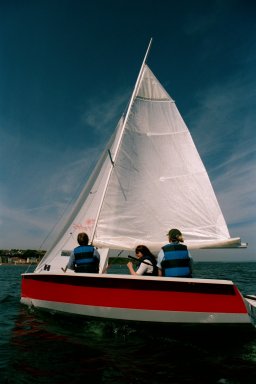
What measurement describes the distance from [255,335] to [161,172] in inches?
206

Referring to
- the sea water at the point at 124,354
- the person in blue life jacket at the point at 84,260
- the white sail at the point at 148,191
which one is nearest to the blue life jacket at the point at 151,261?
the sea water at the point at 124,354

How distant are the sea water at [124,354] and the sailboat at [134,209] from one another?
1.63 ft

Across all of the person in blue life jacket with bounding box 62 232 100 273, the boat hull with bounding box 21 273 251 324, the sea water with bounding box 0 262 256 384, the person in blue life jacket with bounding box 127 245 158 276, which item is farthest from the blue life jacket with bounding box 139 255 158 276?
the person in blue life jacket with bounding box 62 232 100 273

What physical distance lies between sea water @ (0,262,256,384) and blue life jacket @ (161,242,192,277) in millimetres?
1097

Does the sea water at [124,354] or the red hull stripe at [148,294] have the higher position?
the red hull stripe at [148,294]

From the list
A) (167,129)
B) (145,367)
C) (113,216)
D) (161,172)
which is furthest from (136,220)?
(145,367)

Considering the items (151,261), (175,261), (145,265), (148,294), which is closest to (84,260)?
(145,265)

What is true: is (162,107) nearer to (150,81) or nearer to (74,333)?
(150,81)

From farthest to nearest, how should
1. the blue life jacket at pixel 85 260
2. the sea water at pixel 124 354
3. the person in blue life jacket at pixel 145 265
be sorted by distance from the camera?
the blue life jacket at pixel 85 260 → the person in blue life jacket at pixel 145 265 → the sea water at pixel 124 354

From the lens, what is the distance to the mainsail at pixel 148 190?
8.98 metres

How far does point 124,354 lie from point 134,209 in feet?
14.5

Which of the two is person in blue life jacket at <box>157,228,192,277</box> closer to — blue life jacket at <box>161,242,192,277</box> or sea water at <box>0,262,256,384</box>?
blue life jacket at <box>161,242,192,277</box>

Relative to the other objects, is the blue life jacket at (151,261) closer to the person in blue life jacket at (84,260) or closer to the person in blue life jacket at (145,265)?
the person in blue life jacket at (145,265)

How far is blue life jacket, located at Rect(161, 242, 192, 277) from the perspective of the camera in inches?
255
